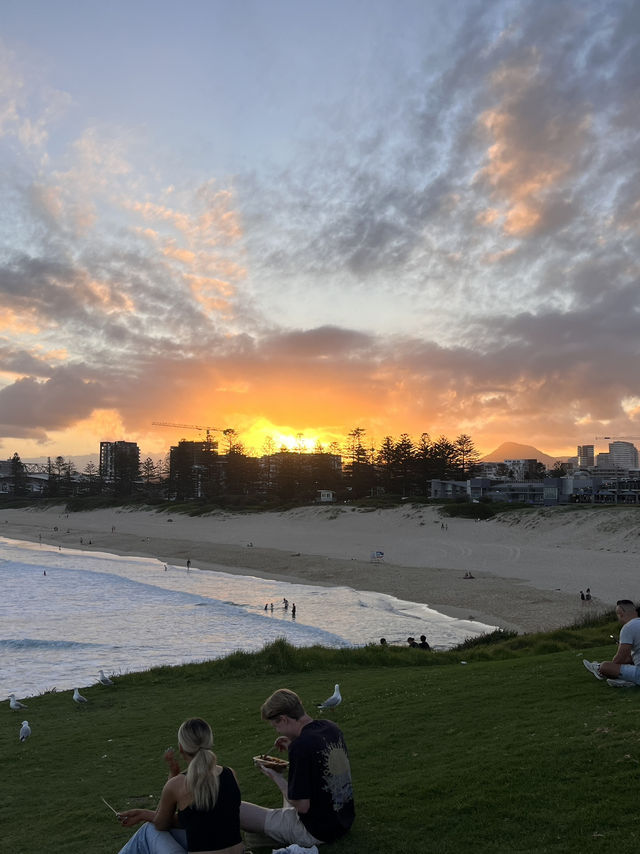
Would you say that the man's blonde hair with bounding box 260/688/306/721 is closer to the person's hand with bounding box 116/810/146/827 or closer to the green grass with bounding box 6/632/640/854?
the green grass with bounding box 6/632/640/854

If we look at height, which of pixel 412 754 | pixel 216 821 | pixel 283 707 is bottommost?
pixel 412 754

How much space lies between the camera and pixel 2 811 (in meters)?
8.15

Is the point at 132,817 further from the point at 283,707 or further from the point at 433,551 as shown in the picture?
the point at 433,551

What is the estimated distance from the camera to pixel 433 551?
174ft

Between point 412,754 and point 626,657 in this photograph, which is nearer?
point 412,754

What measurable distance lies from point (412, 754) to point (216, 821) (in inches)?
148

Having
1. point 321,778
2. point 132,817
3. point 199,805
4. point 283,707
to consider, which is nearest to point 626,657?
point 321,778

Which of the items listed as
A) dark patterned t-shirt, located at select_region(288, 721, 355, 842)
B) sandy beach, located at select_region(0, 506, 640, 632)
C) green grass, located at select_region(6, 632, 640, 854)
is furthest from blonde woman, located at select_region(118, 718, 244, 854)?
sandy beach, located at select_region(0, 506, 640, 632)

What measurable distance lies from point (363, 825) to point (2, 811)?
207 inches

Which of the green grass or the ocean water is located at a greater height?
the green grass

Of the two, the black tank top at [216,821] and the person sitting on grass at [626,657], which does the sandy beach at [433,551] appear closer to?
the person sitting on grass at [626,657]

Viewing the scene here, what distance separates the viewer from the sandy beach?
108 ft

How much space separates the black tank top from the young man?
527 mm

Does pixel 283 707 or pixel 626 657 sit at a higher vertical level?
pixel 283 707
